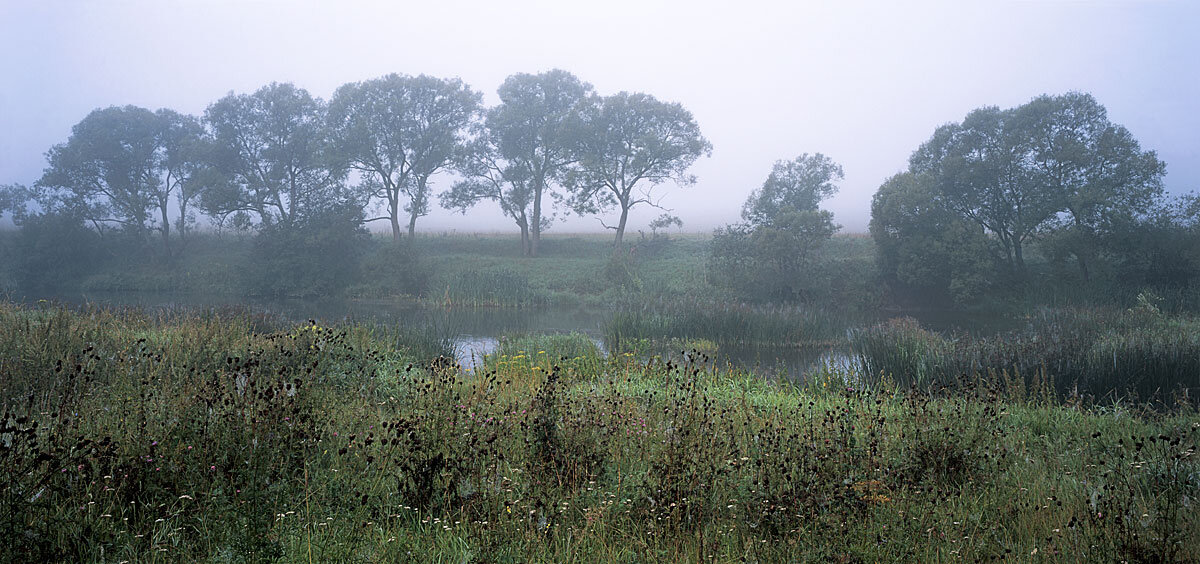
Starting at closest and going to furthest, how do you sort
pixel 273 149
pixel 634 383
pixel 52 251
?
1. pixel 634 383
2. pixel 52 251
3. pixel 273 149

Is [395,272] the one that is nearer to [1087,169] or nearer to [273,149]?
[273,149]

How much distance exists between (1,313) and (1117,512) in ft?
44.0

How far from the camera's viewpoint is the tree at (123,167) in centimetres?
3662

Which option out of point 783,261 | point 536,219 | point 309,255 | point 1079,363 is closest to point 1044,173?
point 783,261

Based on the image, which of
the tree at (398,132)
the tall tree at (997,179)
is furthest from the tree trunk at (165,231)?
the tall tree at (997,179)

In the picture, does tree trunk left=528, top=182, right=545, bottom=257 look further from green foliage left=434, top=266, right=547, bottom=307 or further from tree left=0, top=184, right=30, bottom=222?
tree left=0, top=184, right=30, bottom=222

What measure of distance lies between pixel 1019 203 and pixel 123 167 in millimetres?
47656

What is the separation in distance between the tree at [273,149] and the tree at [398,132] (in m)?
1.82

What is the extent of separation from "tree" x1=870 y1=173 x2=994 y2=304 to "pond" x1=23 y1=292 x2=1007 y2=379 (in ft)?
8.07

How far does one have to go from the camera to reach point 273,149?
39.4m

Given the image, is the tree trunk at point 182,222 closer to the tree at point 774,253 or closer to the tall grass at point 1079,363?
the tree at point 774,253

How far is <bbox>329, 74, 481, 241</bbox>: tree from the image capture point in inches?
1506

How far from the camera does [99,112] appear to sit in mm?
38719

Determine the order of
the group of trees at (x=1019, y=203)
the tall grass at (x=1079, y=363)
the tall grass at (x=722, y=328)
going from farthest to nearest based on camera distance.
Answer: the group of trees at (x=1019, y=203), the tall grass at (x=722, y=328), the tall grass at (x=1079, y=363)
